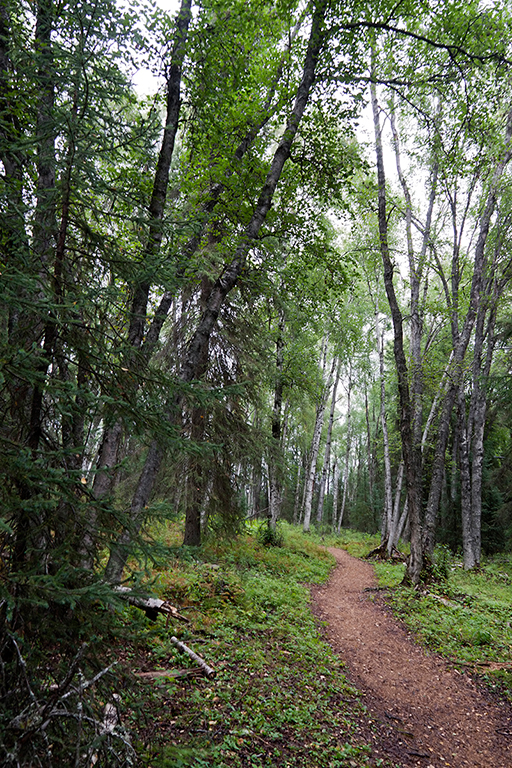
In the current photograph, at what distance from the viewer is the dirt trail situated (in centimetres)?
407

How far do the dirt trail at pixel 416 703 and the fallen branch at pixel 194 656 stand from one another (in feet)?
6.27

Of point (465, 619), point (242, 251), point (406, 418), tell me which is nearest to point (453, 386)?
point (406, 418)

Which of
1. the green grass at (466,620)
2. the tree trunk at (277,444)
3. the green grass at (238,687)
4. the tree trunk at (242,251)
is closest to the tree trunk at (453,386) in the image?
the green grass at (466,620)

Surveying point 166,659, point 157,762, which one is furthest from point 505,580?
point 157,762

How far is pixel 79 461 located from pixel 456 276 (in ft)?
42.7

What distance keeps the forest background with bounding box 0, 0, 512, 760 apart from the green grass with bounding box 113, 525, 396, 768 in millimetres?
1049

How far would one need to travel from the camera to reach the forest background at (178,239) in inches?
97.7

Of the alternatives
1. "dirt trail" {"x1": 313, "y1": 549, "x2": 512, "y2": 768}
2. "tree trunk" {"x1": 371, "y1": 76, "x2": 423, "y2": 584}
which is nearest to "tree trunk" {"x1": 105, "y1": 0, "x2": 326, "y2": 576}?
"dirt trail" {"x1": 313, "y1": 549, "x2": 512, "y2": 768}

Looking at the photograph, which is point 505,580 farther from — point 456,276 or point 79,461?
point 79,461

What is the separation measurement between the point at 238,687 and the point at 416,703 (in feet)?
8.23

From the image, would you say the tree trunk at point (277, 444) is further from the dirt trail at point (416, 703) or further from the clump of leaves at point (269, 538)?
the dirt trail at point (416, 703)

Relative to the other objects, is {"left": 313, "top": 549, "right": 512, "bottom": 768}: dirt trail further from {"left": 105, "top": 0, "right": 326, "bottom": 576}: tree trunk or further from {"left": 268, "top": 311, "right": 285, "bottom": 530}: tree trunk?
{"left": 105, "top": 0, "right": 326, "bottom": 576}: tree trunk

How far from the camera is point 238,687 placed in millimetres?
4426

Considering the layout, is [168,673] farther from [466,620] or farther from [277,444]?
[466,620]
